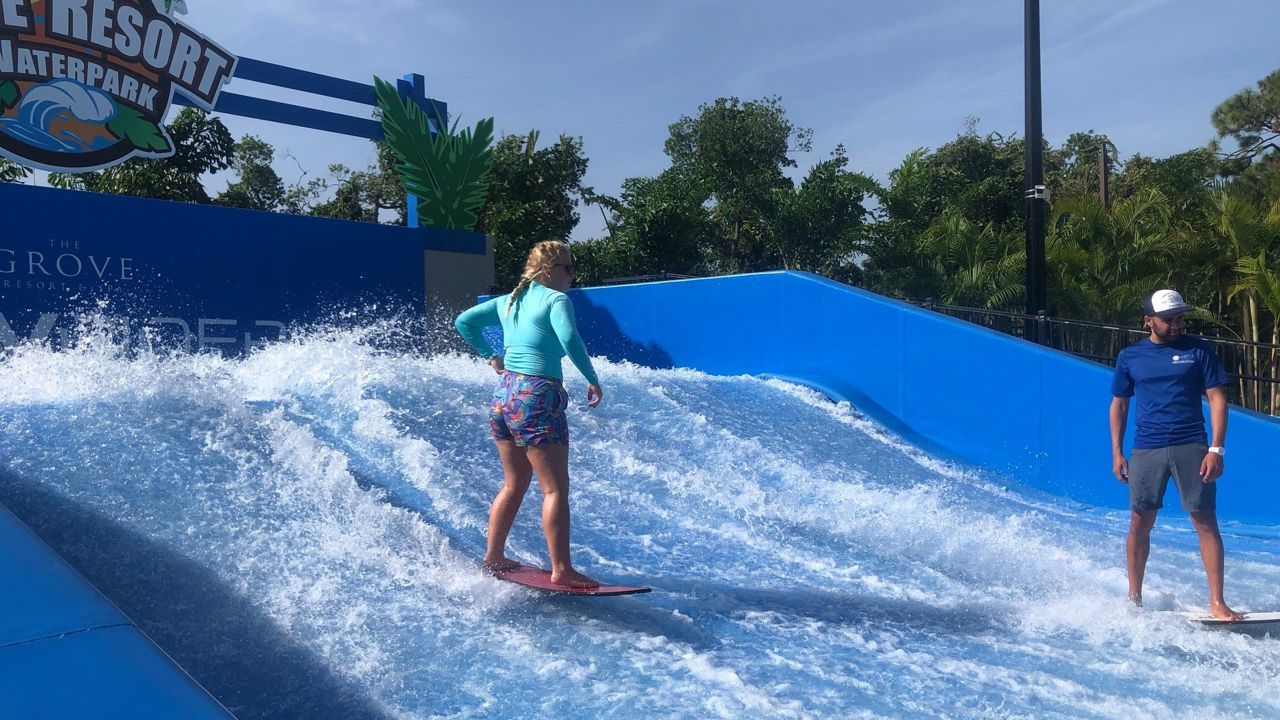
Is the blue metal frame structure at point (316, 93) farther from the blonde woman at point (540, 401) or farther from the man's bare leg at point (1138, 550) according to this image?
the man's bare leg at point (1138, 550)

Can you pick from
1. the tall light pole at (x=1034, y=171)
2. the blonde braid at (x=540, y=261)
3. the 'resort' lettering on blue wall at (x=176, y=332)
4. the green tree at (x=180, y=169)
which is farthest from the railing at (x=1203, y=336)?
the green tree at (x=180, y=169)

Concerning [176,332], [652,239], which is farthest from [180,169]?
[176,332]

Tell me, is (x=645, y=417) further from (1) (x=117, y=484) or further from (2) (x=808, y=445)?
(1) (x=117, y=484)

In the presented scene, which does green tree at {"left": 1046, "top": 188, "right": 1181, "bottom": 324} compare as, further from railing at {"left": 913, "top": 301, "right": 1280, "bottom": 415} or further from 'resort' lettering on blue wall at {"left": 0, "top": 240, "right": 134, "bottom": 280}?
'resort' lettering on blue wall at {"left": 0, "top": 240, "right": 134, "bottom": 280}

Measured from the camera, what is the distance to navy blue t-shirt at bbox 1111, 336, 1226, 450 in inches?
174

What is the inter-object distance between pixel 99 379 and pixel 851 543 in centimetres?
469

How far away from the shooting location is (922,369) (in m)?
9.38

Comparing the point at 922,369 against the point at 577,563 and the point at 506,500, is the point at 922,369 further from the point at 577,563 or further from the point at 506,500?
the point at 506,500

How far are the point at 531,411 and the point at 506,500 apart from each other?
0.45 m

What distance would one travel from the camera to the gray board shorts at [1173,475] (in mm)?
4344

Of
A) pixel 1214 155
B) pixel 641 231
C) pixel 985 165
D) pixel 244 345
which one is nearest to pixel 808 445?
pixel 244 345

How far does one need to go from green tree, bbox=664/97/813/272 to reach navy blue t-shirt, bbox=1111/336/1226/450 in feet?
61.7

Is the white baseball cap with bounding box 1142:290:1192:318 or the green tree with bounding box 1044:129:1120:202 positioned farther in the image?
the green tree with bounding box 1044:129:1120:202

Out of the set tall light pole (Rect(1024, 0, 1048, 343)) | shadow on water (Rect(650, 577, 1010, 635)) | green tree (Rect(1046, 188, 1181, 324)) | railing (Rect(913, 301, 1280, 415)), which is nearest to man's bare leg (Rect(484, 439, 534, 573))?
shadow on water (Rect(650, 577, 1010, 635))
